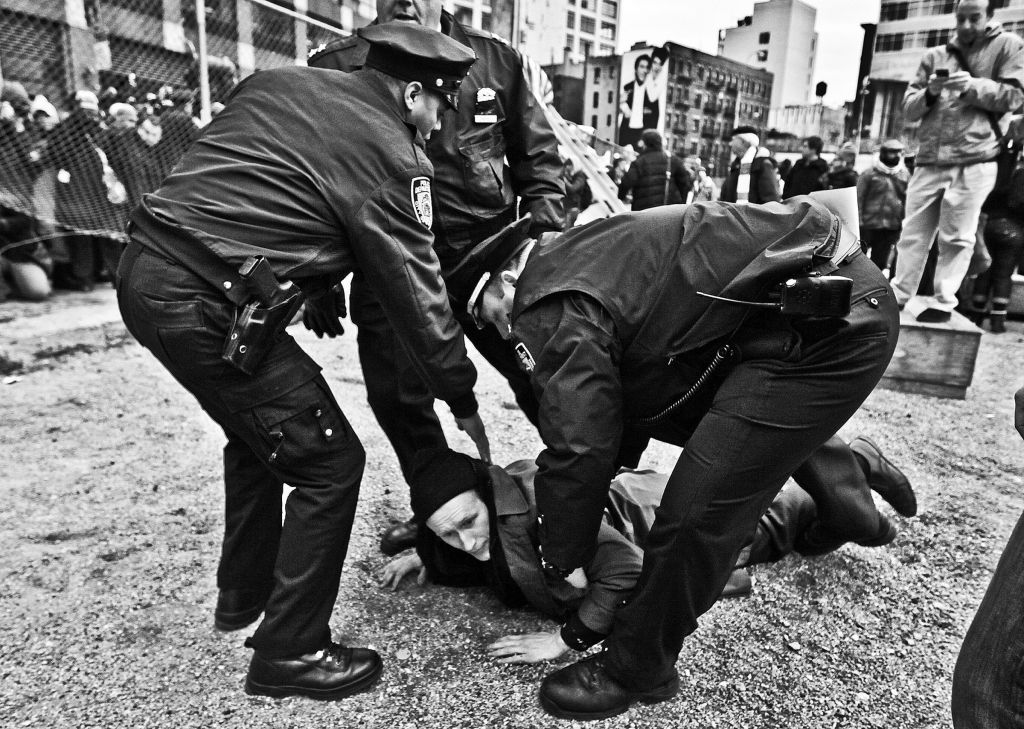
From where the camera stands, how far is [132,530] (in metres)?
2.66

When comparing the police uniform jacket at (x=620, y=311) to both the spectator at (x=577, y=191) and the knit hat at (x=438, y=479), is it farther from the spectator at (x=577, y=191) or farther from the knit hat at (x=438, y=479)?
the spectator at (x=577, y=191)

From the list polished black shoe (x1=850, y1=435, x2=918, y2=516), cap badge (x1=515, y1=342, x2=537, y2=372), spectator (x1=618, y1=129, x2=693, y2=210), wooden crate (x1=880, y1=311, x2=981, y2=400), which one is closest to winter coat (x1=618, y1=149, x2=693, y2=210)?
spectator (x1=618, y1=129, x2=693, y2=210)

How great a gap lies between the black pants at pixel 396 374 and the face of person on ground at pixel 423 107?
777 millimetres

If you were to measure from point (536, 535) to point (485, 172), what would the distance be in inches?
55.7

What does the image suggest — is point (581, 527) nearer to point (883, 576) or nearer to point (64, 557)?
point (883, 576)

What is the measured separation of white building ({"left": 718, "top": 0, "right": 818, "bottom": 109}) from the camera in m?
66.7

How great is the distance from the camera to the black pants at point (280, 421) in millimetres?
1677

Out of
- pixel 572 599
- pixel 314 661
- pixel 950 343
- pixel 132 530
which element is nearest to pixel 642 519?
pixel 572 599

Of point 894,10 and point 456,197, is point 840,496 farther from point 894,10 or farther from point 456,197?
point 894,10

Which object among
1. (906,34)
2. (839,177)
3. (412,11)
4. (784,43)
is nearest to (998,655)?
(412,11)

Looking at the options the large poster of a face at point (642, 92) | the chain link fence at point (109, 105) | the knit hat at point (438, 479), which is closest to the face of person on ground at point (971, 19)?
the knit hat at point (438, 479)

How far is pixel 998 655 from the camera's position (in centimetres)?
113

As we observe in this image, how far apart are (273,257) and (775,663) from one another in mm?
1801

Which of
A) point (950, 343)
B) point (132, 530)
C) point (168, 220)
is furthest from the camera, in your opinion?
point (950, 343)
